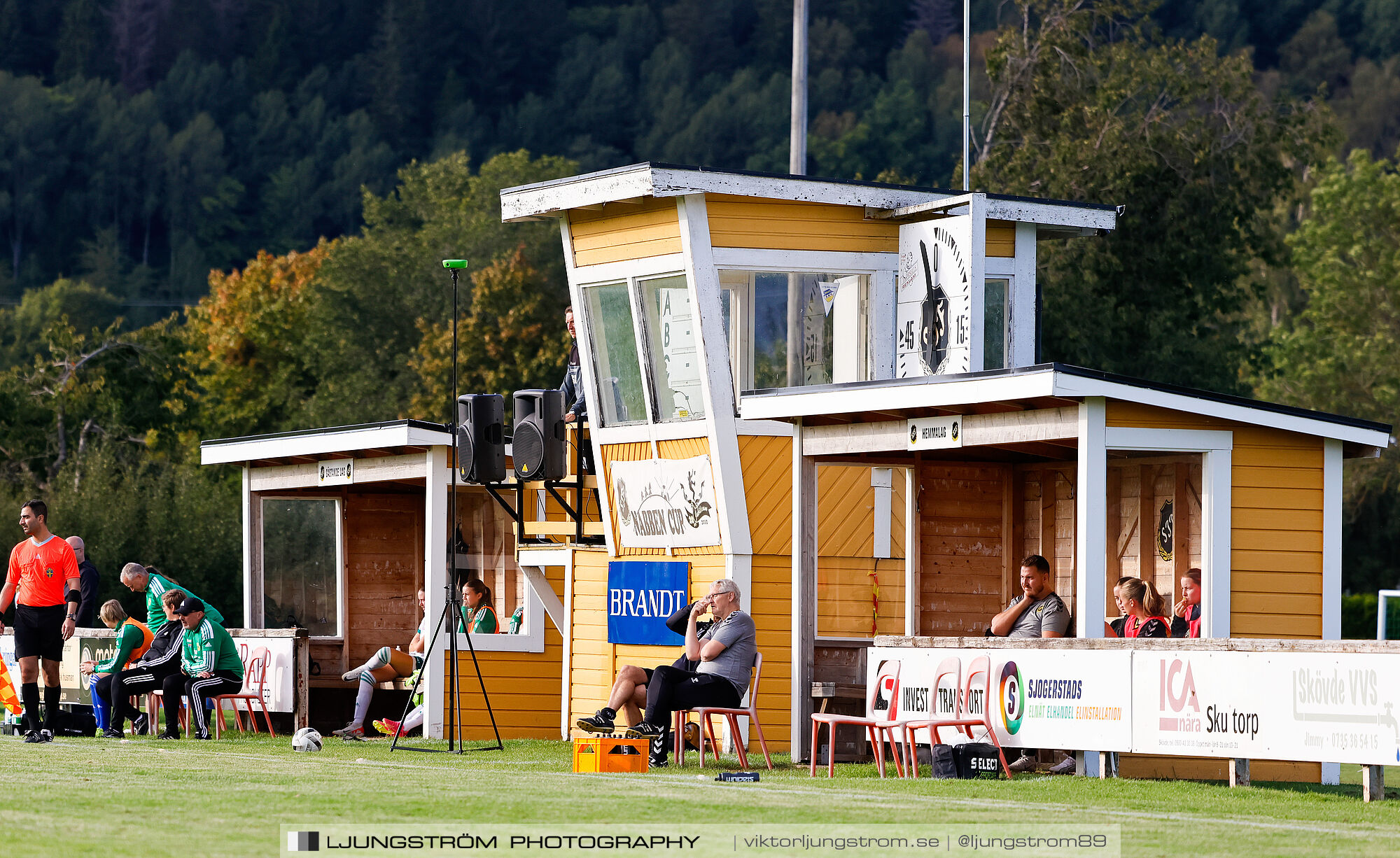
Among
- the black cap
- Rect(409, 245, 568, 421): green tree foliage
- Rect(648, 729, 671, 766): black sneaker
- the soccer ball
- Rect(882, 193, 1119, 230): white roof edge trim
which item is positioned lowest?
the soccer ball

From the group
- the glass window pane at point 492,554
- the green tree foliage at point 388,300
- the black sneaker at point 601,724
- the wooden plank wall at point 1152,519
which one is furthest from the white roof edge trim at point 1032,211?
the green tree foliage at point 388,300

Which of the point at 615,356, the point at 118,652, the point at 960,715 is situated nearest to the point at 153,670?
the point at 118,652

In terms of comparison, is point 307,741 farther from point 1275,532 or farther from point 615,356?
point 1275,532

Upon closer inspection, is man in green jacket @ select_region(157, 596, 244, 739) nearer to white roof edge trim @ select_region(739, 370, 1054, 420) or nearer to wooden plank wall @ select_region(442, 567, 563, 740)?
wooden plank wall @ select_region(442, 567, 563, 740)

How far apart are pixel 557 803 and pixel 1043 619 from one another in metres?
4.51

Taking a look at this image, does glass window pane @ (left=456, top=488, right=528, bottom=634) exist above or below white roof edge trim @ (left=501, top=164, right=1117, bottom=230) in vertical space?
below

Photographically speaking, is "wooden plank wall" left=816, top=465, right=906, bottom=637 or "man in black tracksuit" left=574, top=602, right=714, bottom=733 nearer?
"man in black tracksuit" left=574, top=602, right=714, bottom=733

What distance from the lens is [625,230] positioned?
54.7 ft

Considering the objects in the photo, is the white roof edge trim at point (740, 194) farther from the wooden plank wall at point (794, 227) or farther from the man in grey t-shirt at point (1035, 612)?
the man in grey t-shirt at point (1035, 612)

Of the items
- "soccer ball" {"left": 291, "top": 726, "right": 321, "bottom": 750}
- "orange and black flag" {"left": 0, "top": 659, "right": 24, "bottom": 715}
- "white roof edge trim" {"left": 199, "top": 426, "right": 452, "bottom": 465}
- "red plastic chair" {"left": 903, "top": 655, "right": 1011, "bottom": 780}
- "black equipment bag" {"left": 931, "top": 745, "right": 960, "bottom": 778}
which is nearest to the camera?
"black equipment bag" {"left": 931, "top": 745, "right": 960, "bottom": 778}

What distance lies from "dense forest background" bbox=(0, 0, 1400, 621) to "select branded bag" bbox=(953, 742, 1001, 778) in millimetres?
20003

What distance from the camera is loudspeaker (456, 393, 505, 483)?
1596cm

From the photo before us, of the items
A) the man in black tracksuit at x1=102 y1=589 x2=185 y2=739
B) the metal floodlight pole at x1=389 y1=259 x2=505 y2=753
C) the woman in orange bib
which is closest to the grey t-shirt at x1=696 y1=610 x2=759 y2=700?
the metal floodlight pole at x1=389 y1=259 x2=505 y2=753

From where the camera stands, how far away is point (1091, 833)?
8.95 meters
